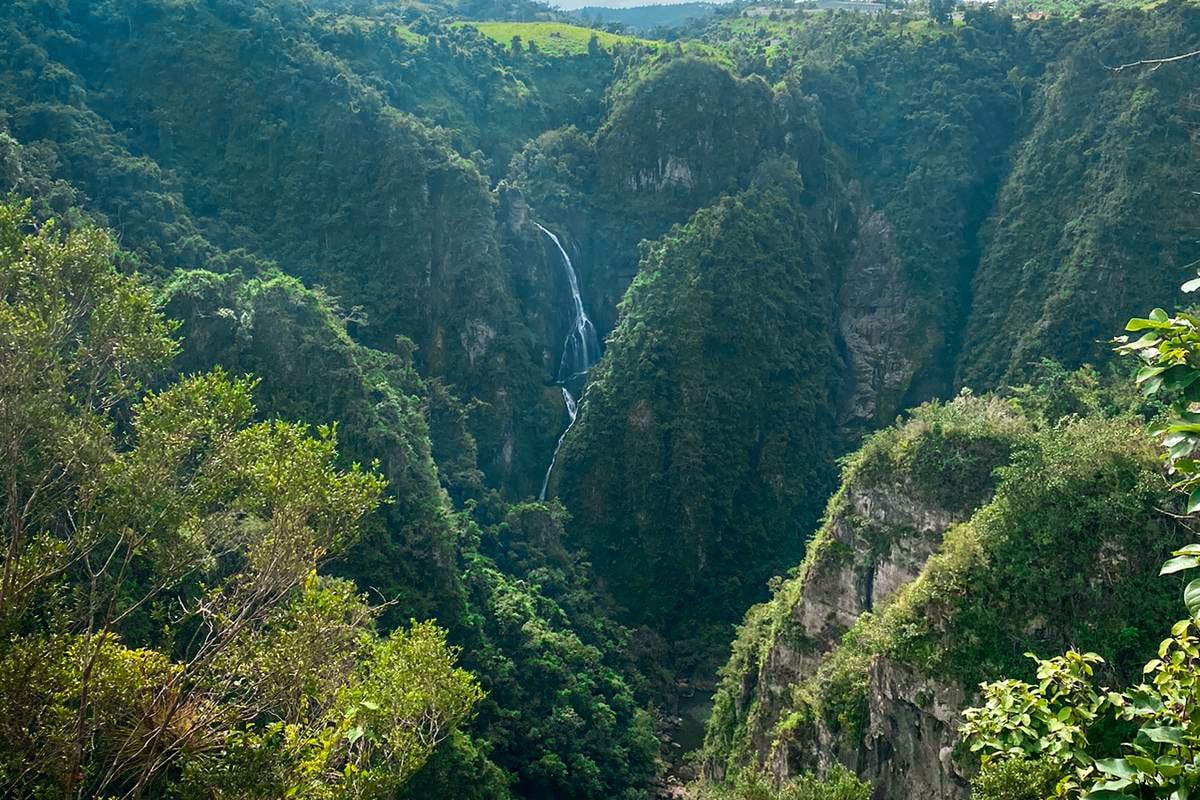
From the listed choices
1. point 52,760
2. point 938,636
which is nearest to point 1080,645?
point 938,636

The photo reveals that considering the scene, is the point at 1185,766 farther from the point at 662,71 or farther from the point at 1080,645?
the point at 662,71

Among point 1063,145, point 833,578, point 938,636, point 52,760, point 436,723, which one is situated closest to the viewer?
point 52,760

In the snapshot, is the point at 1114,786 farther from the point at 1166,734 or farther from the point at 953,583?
the point at 953,583

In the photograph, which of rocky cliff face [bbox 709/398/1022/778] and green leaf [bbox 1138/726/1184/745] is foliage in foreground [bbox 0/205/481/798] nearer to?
green leaf [bbox 1138/726/1184/745]

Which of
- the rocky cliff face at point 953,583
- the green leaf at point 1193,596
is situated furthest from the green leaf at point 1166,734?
the rocky cliff face at point 953,583

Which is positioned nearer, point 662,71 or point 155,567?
point 155,567

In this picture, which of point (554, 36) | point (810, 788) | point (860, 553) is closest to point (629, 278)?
point (554, 36)

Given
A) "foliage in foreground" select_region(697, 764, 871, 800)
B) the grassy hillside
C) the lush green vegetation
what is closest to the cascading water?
the lush green vegetation
